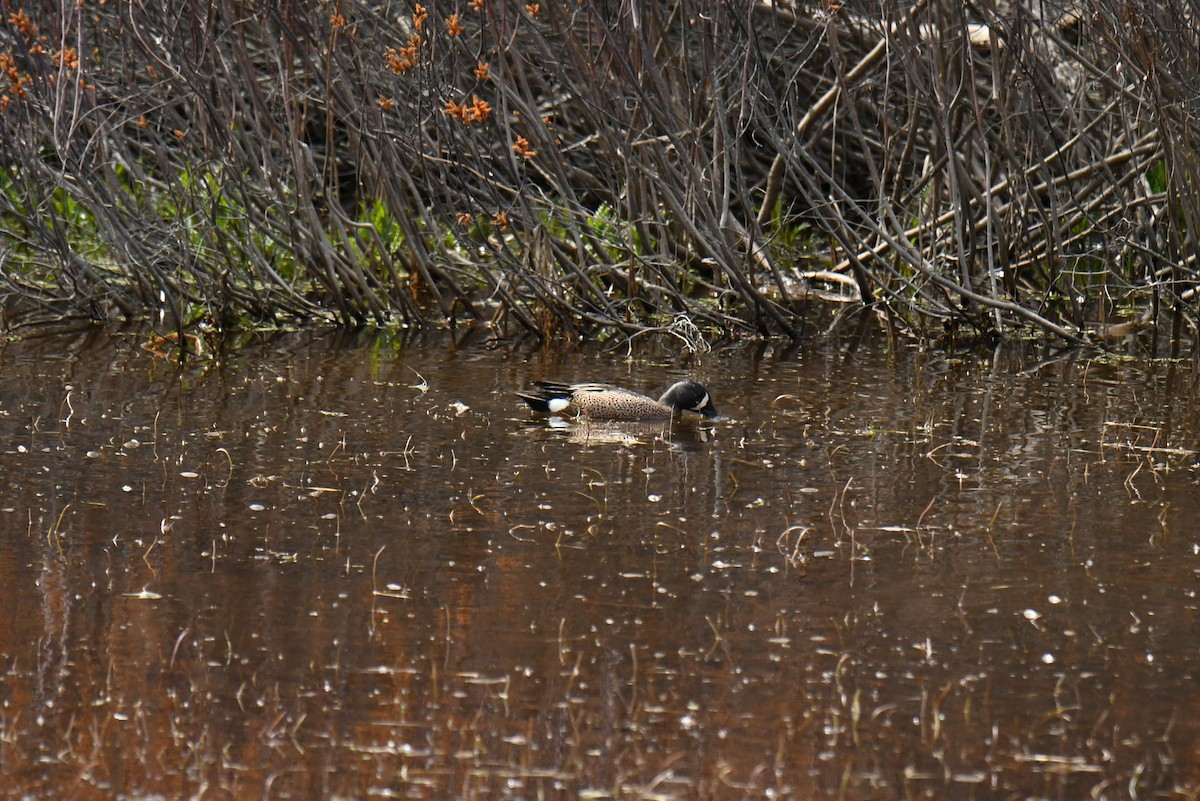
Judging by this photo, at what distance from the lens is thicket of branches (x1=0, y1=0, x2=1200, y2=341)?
10586 mm

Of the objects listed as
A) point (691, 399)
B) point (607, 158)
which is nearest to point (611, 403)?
point (691, 399)

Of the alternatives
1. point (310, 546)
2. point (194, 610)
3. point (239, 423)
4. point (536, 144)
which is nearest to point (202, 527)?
point (310, 546)

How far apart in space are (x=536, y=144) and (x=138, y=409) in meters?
4.04

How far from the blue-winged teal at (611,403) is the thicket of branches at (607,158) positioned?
1.67 metres

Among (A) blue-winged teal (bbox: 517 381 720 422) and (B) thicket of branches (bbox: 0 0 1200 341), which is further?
(B) thicket of branches (bbox: 0 0 1200 341)

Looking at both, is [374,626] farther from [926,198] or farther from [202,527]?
[926,198]

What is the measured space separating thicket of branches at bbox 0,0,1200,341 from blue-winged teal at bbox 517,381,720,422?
1.67 metres

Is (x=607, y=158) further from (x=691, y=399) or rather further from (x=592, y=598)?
(x=592, y=598)

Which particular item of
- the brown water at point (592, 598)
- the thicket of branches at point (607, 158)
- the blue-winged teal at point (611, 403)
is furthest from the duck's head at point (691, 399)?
the thicket of branches at point (607, 158)

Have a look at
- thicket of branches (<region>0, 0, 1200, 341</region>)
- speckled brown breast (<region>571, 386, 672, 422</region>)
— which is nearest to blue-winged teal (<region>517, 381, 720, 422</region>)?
speckled brown breast (<region>571, 386, 672, 422</region>)

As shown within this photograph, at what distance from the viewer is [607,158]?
12.3 m

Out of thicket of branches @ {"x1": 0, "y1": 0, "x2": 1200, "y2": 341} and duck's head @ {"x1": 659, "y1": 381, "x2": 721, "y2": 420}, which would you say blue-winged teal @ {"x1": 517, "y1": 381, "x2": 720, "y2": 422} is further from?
thicket of branches @ {"x1": 0, "y1": 0, "x2": 1200, "y2": 341}

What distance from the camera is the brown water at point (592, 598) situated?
4.60m

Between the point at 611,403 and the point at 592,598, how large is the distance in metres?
3.50
